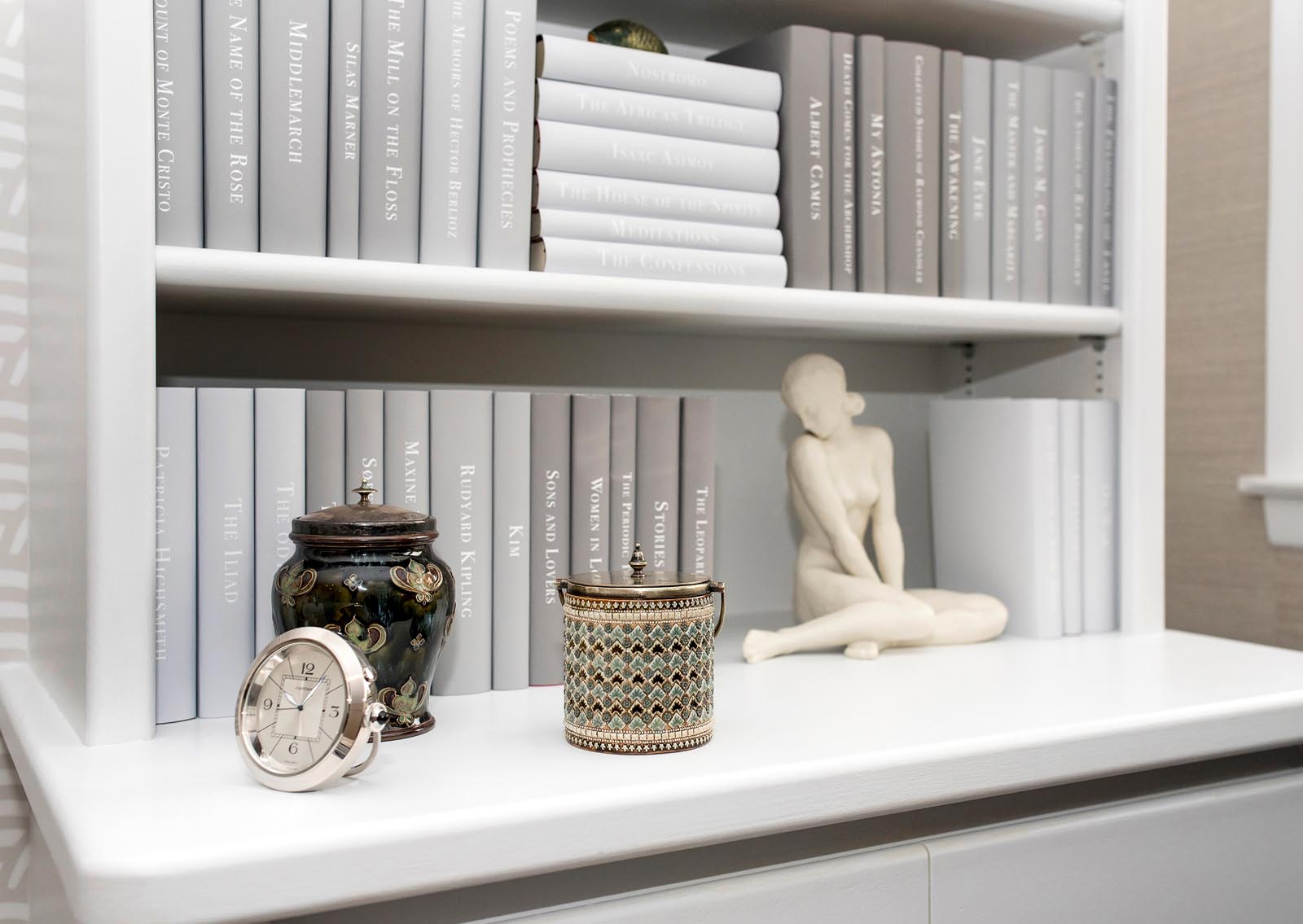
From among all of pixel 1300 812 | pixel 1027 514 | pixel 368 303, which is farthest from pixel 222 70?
pixel 1300 812

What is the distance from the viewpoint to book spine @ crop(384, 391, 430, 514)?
928 mm

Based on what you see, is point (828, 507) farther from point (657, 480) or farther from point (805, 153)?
point (805, 153)

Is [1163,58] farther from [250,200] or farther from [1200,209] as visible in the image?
[250,200]

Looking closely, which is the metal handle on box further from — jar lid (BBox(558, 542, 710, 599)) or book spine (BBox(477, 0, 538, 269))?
book spine (BBox(477, 0, 538, 269))

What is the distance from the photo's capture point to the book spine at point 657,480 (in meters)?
1.03

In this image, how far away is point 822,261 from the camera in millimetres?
1084

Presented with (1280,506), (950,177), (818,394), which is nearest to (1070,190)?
(950,177)

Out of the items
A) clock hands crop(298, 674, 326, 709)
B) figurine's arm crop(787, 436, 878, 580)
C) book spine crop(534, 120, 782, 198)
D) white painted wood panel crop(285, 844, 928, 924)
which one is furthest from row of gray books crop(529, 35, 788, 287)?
white painted wood panel crop(285, 844, 928, 924)

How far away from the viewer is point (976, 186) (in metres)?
1.16

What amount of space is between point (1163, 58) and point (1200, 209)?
16.3 inches

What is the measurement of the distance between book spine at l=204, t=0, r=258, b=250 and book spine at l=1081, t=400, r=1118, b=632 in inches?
34.4

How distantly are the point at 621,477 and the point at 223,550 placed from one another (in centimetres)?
35

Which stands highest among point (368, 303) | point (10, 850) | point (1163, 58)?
point (1163, 58)

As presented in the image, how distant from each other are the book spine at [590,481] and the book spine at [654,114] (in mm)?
249
